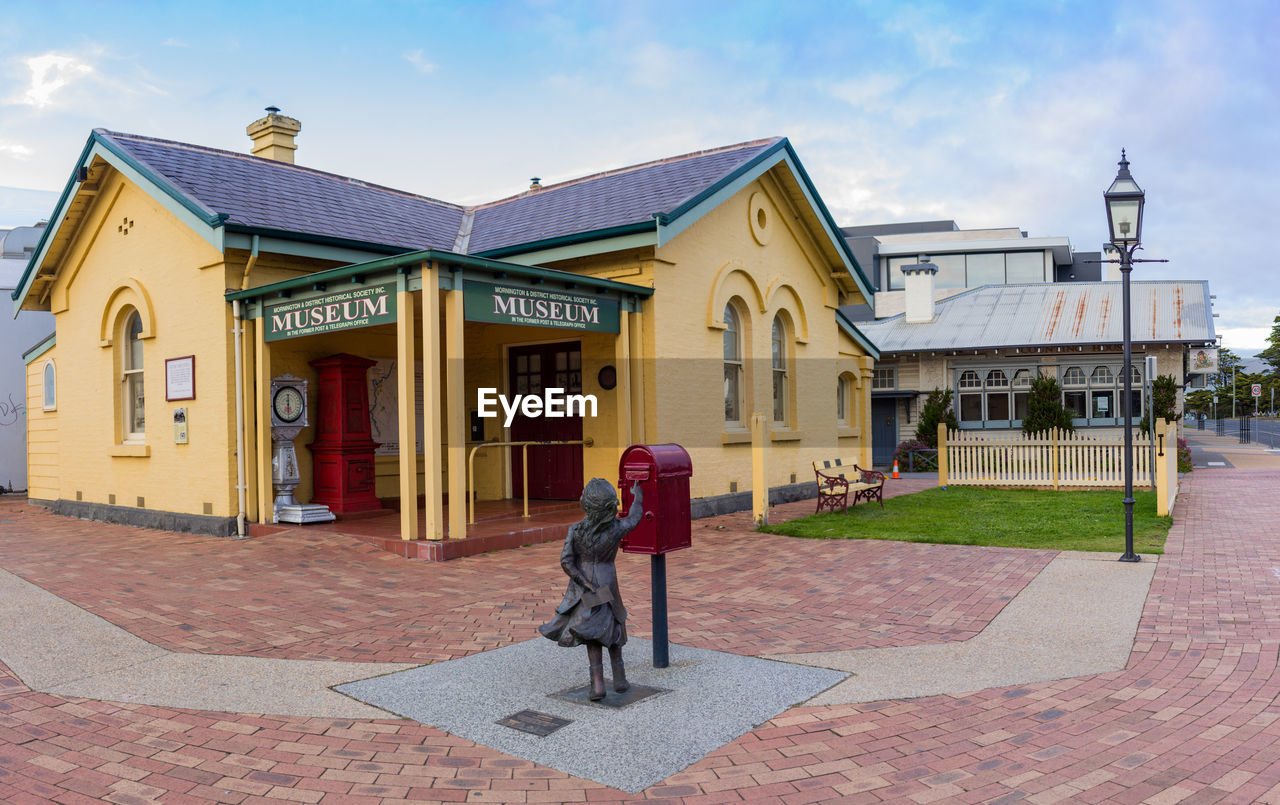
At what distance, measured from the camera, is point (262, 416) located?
11.8m

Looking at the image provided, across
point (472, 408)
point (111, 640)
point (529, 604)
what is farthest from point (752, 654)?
point (472, 408)

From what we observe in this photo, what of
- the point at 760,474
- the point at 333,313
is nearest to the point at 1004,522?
the point at 760,474

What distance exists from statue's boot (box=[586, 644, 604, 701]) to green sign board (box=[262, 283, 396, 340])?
19.3ft

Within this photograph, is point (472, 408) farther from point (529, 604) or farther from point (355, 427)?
point (529, 604)

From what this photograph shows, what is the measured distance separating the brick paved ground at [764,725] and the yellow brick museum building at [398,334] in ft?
7.44

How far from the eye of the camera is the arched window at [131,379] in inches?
576

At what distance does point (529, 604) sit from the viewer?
764 centimetres

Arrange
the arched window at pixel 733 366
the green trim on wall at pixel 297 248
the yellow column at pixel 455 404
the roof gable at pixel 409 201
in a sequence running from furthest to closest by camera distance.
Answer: the arched window at pixel 733 366 < the roof gable at pixel 409 201 < the green trim on wall at pixel 297 248 < the yellow column at pixel 455 404

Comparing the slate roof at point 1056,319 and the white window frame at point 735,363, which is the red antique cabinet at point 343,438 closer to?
the white window frame at point 735,363

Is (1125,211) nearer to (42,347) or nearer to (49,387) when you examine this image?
(49,387)

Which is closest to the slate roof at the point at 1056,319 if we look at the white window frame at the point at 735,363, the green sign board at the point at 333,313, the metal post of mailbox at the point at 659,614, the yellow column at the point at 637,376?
the white window frame at the point at 735,363

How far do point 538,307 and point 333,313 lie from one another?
7.76ft

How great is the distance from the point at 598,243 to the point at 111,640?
7.90 meters

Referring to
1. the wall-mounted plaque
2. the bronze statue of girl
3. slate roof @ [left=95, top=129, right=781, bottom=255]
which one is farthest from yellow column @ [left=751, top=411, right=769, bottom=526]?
the wall-mounted plaque
